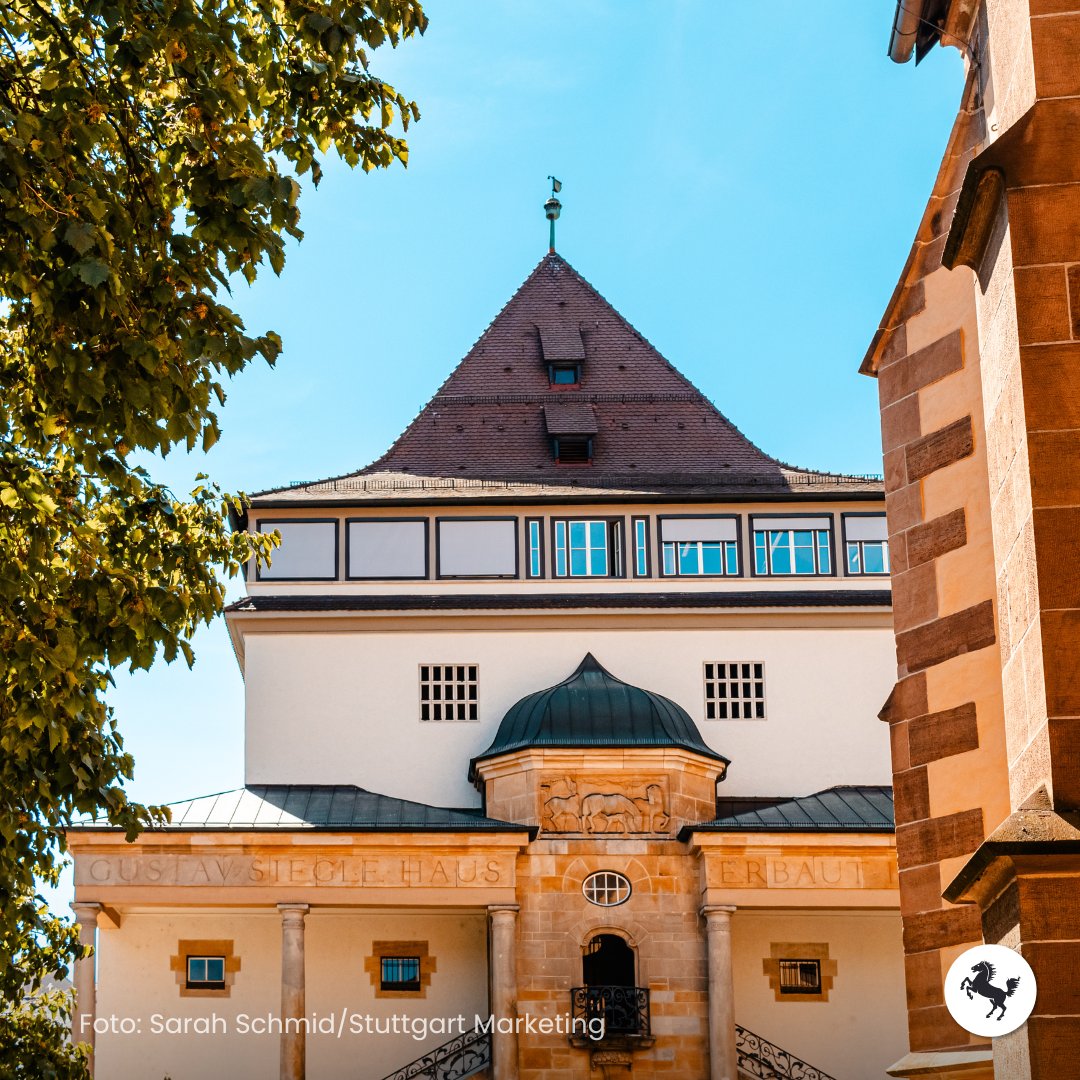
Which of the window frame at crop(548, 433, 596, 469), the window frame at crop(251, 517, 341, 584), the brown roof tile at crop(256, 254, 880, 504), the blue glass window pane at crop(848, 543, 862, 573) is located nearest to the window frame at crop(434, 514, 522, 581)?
the brown roof tile at crop(256, 254, 880, 504)

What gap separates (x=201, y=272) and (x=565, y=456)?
92.6 ft

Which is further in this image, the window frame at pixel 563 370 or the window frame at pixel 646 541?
the window frame at pixel 563 370

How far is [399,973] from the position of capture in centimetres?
3212

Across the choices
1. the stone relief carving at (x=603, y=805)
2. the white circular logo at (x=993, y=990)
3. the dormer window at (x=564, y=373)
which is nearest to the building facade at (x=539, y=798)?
the stone relief carving at (x=603, y=805)

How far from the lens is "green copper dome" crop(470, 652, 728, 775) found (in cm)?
3216

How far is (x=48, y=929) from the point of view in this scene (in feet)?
47.6

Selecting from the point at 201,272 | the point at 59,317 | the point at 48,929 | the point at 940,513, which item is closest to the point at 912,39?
the point at 940,513

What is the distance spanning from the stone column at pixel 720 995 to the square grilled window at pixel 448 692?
6357mm

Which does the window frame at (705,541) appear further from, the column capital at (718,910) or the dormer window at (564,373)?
the column capital at (718,910)

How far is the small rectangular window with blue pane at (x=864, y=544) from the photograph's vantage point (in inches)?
1400

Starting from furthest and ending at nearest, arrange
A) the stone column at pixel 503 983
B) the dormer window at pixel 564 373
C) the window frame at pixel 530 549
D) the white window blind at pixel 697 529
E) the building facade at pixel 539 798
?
the dormer window at pixel 564 373 → the white window blind at pixel 697 529 → the window frame at pixel 530 549 → the building facade at pixel 539 798 → the stone column at pixel 503 983

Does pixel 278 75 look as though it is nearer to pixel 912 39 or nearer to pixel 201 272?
pixel 201 272

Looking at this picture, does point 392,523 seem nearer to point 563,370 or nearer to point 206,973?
point 563,370

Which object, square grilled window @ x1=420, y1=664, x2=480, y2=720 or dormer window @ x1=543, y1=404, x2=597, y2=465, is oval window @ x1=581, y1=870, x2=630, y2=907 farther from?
dormer window @ x1=543, y1=404, x2=597, y2=465
